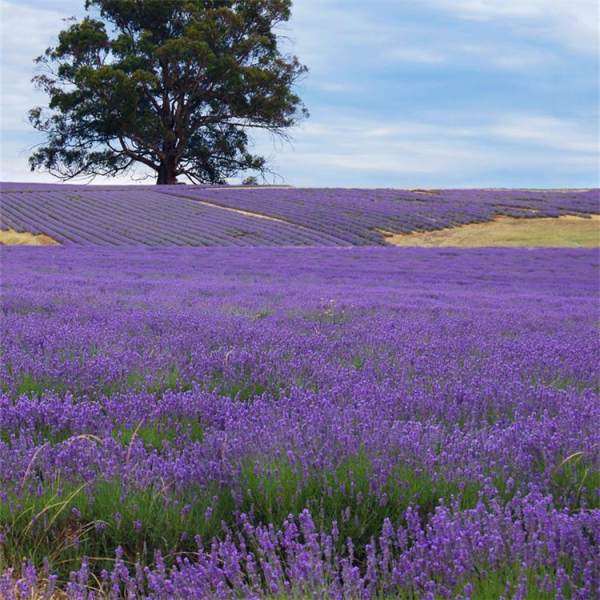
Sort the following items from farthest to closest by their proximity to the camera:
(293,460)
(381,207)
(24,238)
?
1. (381,207)
2. (24,238)
3. (293,460)

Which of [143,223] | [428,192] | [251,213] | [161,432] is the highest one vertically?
[428,192]

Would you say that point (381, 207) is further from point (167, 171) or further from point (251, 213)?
point (167, 171)

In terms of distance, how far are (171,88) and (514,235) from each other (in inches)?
911

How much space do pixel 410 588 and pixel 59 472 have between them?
123 cm

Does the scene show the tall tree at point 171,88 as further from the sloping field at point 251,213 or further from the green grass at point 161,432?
the green grass at point 161,432

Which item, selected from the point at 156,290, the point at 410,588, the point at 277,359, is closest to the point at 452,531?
the point at 410,588

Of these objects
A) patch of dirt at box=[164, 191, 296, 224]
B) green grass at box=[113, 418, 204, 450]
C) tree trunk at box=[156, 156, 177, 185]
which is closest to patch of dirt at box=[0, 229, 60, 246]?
patch of dirt at box=[164, 191, 296, 224]

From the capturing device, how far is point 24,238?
25.2 m

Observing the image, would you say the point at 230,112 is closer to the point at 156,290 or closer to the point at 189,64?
the point at 189,64

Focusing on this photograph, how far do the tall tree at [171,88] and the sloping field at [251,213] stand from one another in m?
2.96

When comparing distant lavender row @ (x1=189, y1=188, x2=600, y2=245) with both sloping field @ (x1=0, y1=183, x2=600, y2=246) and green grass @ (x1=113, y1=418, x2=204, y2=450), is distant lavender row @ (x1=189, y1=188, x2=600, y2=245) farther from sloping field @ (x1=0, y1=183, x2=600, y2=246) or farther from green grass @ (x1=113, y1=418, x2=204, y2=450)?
green grass @ (x1=113, y1=418, x2=204, y2=450)

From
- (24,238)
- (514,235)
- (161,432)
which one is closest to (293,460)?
(161,432)

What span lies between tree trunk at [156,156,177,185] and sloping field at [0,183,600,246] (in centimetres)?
241

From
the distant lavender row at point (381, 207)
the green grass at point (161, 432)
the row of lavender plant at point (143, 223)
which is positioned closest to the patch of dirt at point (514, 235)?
the distant lavender row at point (381, 207)
